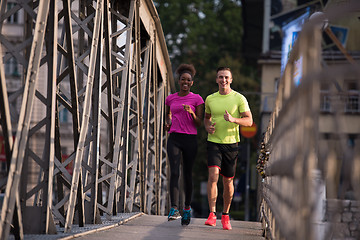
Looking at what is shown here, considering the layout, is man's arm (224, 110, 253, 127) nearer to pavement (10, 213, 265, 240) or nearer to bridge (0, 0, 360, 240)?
bridge (0, 0, 360, 240)

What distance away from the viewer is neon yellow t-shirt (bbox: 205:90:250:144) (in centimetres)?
799

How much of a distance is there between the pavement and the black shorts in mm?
652

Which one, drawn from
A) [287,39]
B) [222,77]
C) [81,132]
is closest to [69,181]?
[81,132]

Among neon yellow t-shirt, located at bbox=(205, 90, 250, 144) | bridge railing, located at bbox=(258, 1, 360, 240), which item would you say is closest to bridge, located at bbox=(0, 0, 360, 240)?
bridge railing, located at bbox=(258, 1, 360, 240)

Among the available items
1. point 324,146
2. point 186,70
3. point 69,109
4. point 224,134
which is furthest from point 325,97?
point 186,70

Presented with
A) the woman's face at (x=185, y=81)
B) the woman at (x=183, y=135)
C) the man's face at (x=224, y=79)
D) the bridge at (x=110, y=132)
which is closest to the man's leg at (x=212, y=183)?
the woman at (x=183, y=135)

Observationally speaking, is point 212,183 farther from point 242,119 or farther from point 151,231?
point 151,231

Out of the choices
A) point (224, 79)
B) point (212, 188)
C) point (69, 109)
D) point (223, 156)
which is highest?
point (224, 79)

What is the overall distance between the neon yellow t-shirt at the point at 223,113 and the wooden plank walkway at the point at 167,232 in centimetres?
99

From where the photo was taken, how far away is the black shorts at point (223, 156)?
7953 millimetres

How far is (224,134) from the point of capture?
801cm

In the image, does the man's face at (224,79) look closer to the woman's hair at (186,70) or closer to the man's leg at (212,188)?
the woman's hair at (186,70)

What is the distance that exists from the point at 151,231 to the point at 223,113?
5.23ft

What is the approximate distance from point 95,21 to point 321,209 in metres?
4.88
